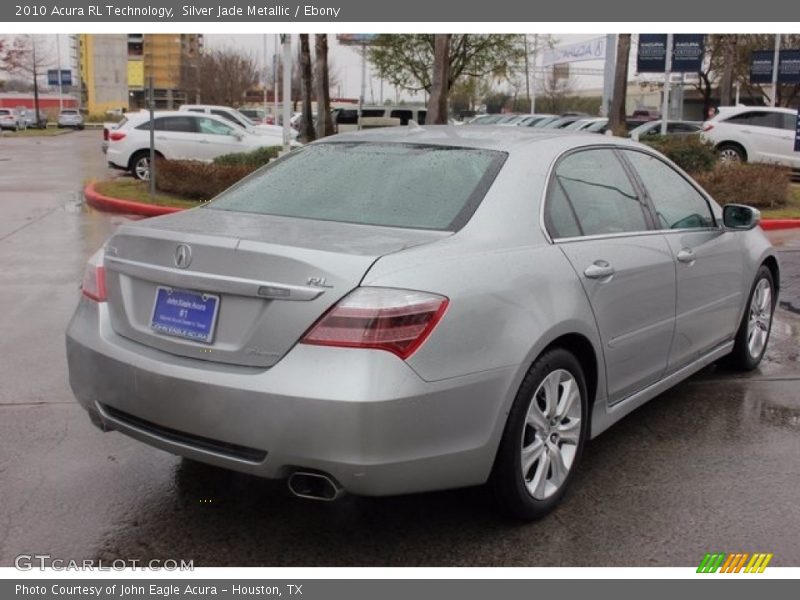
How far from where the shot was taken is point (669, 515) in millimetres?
3725

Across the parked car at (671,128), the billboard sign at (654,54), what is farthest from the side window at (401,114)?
the billboard sign at (654,54)

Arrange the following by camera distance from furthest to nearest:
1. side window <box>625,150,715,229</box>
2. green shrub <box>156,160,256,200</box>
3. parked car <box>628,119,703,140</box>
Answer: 1. parked car <box>628,119,703,140</box>
2. green shrub <box>156,160,256,200</box>
3. side window <box>625,150,715,229</box>

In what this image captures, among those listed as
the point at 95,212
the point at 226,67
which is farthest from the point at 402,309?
the point at 226,67

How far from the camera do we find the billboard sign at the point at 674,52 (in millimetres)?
22016

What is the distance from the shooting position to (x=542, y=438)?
364 cm

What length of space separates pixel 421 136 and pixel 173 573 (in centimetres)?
239

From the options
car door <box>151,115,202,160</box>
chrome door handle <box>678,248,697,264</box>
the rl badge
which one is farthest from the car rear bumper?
car door <box>151,115,202,160</box>

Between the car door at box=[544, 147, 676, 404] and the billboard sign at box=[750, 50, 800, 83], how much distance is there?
2457 centimetres

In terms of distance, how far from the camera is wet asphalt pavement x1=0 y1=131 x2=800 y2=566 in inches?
133

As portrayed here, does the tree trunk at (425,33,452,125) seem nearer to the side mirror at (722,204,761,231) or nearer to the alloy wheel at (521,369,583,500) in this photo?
the side mirror at (722,204,761,231)

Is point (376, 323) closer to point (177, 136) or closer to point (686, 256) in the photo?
point (686, 256)

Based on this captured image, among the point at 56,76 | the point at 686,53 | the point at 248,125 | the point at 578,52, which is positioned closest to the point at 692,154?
the point at 686,53

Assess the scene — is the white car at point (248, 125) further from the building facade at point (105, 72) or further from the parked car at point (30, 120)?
the building facade at point (105, 72)
